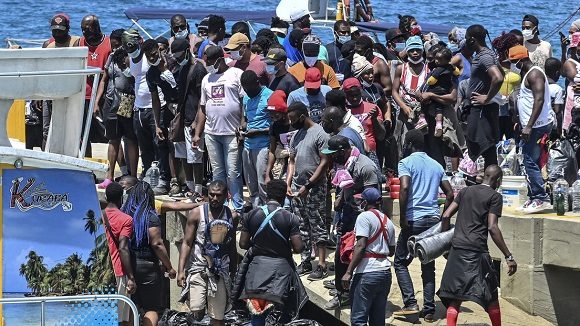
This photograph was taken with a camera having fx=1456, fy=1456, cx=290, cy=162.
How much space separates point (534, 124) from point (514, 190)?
1.08 metres

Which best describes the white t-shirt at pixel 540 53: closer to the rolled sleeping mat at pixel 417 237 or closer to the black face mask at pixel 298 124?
the black face mask at pixel 298 124

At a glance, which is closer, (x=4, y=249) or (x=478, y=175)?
(x=4, y=249)

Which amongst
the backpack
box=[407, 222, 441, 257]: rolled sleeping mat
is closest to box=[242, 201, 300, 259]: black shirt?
the backpack

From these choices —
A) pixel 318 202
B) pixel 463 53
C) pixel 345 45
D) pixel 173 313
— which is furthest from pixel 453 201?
pixel 463 53

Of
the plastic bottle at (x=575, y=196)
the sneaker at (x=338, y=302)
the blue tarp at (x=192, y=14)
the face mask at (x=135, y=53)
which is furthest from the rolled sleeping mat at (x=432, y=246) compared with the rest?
the blue tarp at (x=192, y=14)

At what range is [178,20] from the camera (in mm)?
18469

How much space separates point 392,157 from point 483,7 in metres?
42.5

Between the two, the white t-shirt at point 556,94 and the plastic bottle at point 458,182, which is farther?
the white t-shirt at point 556,94

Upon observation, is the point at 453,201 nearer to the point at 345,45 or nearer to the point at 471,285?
the point at 471,285

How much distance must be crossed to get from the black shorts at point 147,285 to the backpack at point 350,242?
1.81m

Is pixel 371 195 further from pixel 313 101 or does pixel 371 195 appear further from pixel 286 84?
pixel 286 84

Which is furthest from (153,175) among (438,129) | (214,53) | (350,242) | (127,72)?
(350,242)

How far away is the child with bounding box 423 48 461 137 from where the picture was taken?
52.1 ft

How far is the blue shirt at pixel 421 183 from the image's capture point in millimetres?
13867
